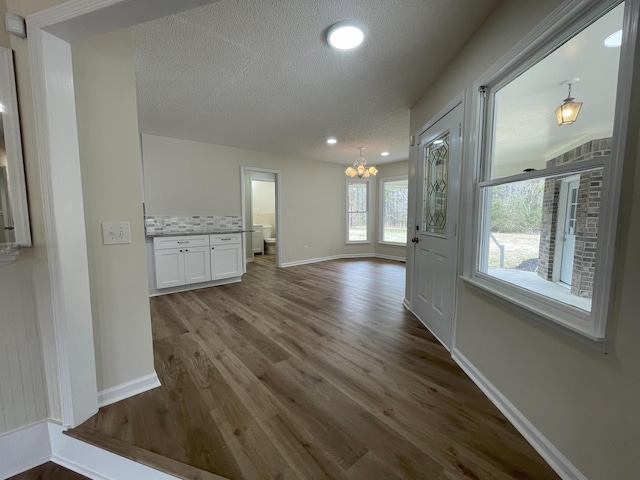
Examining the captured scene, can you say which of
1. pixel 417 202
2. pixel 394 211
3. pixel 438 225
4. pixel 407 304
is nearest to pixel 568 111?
pixel 438 225

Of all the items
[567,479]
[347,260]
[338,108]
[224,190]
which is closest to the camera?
[567,479]

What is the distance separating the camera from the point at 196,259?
158 inches

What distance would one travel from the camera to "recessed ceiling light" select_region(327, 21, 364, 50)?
172cm

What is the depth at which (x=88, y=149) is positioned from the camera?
4.64 ft

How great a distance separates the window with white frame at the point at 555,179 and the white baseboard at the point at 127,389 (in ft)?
7.56

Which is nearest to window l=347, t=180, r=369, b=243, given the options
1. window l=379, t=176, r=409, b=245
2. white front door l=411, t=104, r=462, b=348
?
window l=379, t=176, r=409, b=245

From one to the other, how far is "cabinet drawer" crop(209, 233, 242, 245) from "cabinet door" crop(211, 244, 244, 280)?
7 centimetres

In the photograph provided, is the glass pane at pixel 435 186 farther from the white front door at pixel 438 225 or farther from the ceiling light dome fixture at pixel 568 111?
the ceiling light dome fixture at pixel 568 111

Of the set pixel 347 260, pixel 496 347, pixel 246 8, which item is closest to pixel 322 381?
pixel 496 347

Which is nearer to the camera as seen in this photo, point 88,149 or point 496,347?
point 88,149

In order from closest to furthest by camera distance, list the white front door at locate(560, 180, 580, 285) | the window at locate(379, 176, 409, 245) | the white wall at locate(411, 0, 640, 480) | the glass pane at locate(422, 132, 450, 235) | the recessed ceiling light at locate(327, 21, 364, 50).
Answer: the white wall at locate(411, 0, 640, 480), the white front door at locate(560, 180, 580, 285), the recessed ceiling light at locate(327, 21, 364, 50), the glass pane at locate(422, 132, 450, 235), the window at locate(379, 176, 409, 245)

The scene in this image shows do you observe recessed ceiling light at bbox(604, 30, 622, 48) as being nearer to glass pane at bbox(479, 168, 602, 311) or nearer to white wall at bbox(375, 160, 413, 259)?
glass pane at bbox(479, 168, 602, 311)

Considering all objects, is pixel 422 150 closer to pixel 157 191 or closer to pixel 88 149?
pixel 88 149

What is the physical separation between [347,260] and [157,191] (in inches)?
171
